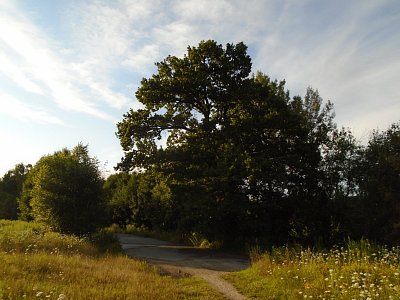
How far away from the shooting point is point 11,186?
73688 millimetres

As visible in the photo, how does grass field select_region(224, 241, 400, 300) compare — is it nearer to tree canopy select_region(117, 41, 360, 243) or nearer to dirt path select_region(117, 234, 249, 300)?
dirt path select_region(117, 234, 249, 300)

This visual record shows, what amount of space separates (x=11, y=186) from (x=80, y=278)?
6974 centimetres

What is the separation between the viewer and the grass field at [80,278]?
9797mm

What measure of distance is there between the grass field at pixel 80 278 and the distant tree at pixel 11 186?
1990 inches

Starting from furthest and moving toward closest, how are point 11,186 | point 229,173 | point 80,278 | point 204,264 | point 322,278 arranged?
point 11,186, point 229,173, point 204,264, point 80,278, point 322,278

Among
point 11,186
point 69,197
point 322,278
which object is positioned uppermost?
point 11,186

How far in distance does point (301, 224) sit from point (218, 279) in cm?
1334

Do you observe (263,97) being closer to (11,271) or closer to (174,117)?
(174,117)

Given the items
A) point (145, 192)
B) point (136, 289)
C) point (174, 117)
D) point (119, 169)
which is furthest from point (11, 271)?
point (145, 192)

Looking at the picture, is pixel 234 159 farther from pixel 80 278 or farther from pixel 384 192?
pixel 80 278

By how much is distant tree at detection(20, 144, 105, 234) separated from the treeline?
2.5 inches

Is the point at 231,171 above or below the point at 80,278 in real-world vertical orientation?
above

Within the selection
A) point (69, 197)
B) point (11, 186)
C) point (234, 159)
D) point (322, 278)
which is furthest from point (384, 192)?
point (11, 186)

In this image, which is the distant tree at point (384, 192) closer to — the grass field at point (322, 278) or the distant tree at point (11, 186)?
the grass field at point (322, 278)
